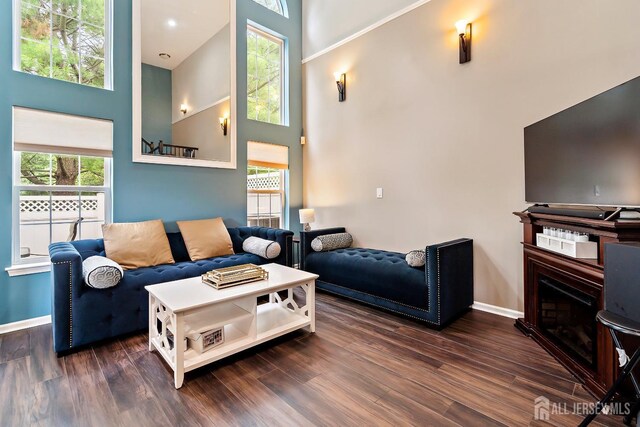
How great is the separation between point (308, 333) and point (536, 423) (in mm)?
1575

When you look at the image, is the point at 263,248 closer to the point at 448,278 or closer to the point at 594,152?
the point at 448,278

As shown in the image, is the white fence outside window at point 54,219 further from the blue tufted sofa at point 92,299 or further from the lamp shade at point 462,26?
the lamp shade at point 462,26

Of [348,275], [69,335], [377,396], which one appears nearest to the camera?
[377,396]

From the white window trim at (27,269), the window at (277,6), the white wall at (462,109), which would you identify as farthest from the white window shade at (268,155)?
the white window trim at (27,269)

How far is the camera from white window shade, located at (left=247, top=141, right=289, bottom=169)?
14.0 feet

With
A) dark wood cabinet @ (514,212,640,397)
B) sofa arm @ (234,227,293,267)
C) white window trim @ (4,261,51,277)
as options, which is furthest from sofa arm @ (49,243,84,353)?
dark wood cabinet @ (514,212,640,397)

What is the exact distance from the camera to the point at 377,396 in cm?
171

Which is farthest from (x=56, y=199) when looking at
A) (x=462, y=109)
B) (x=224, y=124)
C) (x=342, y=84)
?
(x=462, y=109)

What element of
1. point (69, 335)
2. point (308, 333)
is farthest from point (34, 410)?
point (308, 333)

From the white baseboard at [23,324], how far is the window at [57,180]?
0.51m

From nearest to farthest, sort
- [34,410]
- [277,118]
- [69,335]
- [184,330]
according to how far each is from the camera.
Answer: [34,410]
[184,330]
[69,335]
[277,118]

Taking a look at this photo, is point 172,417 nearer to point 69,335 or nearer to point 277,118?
point 69,335

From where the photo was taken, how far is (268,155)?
14.6 ft

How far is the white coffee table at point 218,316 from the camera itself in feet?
6.02
